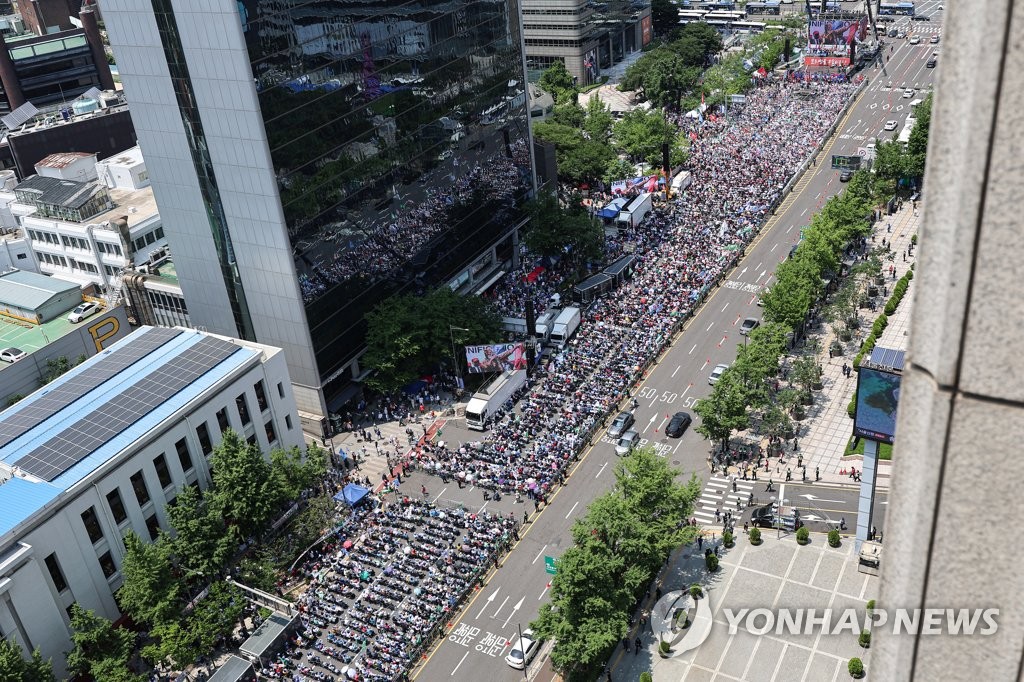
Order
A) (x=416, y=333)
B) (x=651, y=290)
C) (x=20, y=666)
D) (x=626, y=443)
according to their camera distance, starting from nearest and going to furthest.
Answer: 1. (x=20, y=666)
2. (x=626, y=443)
3. (x=416, y=333)
4. (x=651, y=290)

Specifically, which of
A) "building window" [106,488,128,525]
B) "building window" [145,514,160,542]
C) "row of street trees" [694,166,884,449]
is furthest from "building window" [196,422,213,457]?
"row of street trees" [694,166,884,449]

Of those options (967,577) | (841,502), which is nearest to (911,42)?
(841,502)

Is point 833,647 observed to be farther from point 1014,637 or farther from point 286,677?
point 1014,637

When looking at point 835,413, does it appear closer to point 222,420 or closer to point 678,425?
point 678,425

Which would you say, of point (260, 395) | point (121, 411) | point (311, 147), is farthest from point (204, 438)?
point (311, 147)

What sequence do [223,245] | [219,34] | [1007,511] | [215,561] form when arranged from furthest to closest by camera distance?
1. [223,245]
2. [219,34]
3. [215,561]
4. [1007,511]
